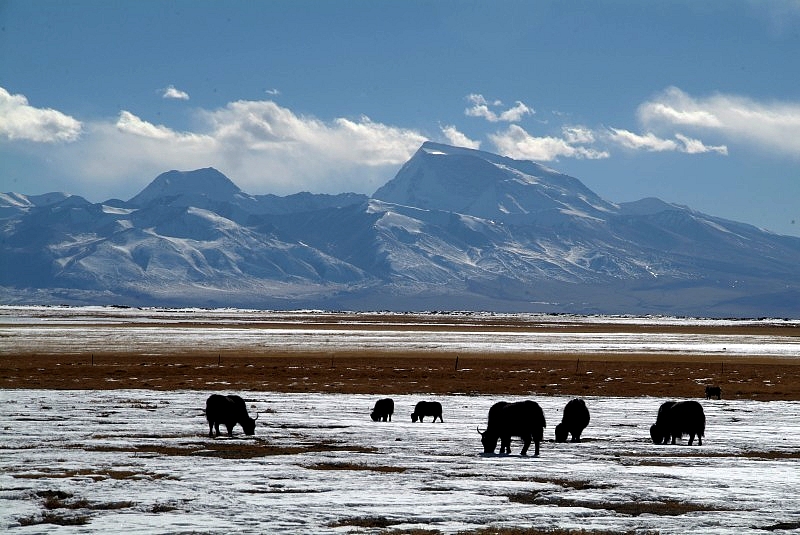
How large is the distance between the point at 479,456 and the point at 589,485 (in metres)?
4.66

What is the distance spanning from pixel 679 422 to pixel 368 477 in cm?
1114

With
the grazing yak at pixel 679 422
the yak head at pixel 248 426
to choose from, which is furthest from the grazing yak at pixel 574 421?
the yak head at pixel 248 426

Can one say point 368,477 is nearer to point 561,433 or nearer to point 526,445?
point 526,445

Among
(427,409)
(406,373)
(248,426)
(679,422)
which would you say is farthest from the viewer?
(406,373)

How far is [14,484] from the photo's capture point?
18.8 m

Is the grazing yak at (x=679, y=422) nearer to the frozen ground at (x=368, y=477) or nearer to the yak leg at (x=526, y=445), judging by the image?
the frozen ground at (x=368, y=477)

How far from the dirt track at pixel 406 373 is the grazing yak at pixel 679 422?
632 inches

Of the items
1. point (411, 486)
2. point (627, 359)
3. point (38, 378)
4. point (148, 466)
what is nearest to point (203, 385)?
point (38, 378)

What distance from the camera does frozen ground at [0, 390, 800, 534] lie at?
16.1m

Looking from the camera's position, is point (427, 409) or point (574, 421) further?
point (427, 409)

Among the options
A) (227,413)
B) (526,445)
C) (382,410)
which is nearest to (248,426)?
(227,413)

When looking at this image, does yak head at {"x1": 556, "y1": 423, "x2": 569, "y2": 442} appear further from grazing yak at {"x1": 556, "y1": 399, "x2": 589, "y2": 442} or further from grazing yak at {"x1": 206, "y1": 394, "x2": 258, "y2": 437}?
grazing yak at {"x1": 206, "y1": 394, "x2": 258, "y2": 437}

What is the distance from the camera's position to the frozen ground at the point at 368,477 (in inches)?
635

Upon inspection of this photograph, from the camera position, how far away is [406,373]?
56.7 metres
